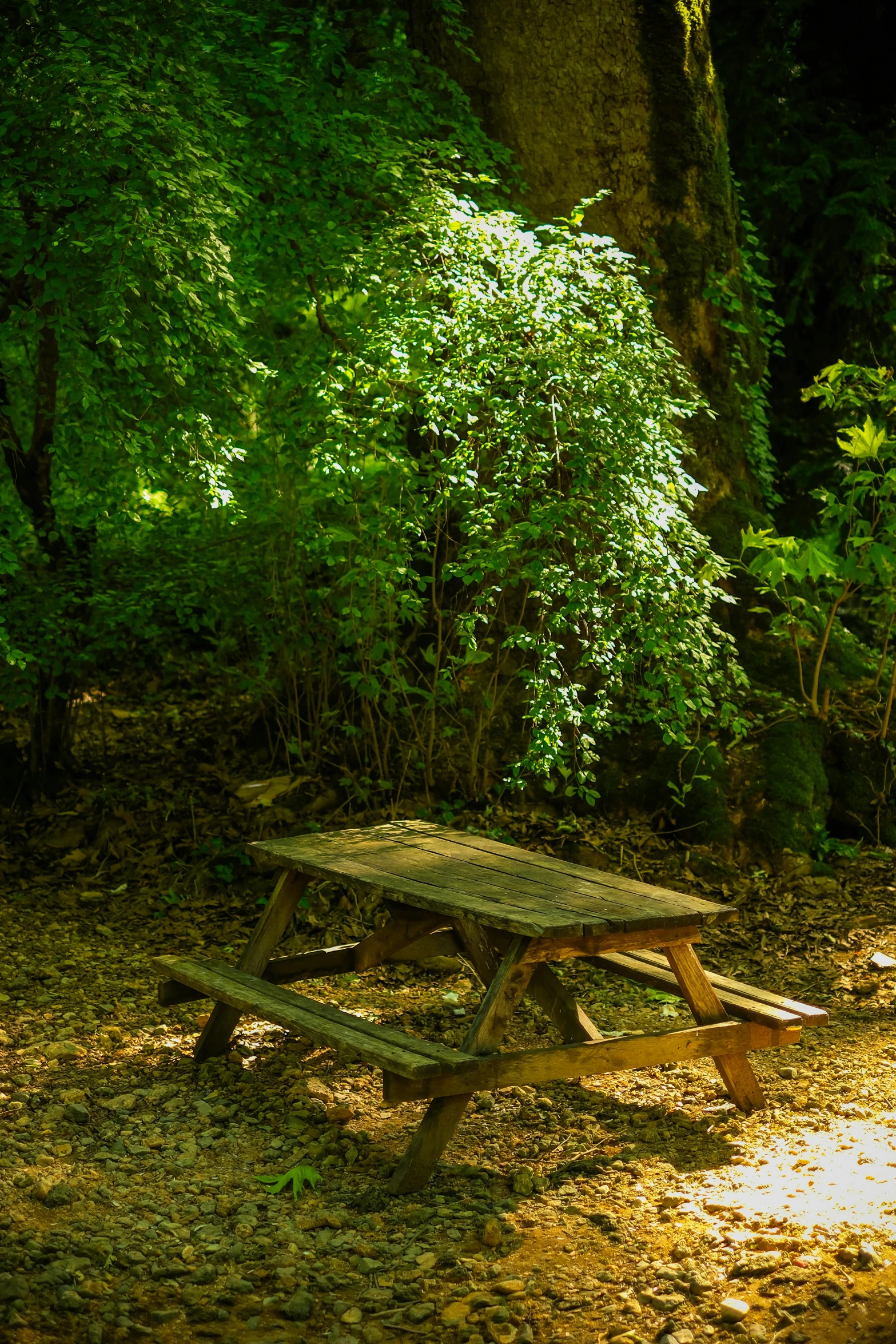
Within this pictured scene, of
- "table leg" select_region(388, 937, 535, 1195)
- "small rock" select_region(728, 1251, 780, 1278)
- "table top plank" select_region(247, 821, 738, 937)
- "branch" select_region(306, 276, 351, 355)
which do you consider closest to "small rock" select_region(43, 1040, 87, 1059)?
"table top plank" select_region(247, 821, 738, 937)

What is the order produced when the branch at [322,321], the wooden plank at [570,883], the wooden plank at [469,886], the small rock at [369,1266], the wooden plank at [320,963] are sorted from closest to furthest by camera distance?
the small rock at [369,1266] → the wooden plank at [469,886] → the wooden plank at [570,883] → the wooden plank at [320,963] → the branch at [322,321]

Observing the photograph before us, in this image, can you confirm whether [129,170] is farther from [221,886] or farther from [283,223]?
[221,886]

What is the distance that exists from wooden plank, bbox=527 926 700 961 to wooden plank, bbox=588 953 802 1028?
0.20 meters

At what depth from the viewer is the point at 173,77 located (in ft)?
16.3

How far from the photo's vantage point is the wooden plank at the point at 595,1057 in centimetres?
351

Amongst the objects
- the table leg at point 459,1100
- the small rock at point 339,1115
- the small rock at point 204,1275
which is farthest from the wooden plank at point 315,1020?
the small rock at point 204,1275

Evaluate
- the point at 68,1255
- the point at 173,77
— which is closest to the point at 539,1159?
the point at 68,1255

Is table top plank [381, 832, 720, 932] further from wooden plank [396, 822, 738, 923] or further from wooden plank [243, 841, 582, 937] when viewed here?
wooden plank [243, 841, 582, 937]

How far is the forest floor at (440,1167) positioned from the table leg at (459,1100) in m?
0.08

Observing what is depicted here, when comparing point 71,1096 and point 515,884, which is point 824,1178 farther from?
point 71,1096

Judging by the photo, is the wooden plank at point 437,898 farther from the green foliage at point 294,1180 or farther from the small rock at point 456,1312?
the small rock at point 456,1312

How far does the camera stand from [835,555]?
720 centimetres

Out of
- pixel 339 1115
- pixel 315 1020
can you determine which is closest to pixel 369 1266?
pixel 315 1020

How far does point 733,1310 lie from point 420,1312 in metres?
0.74
